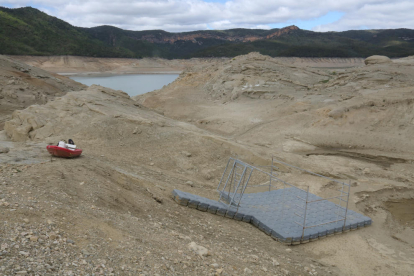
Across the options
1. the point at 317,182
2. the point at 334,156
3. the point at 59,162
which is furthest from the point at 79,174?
the point at 334,156

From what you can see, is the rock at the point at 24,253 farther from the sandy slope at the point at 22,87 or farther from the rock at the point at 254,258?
the sandy slope at the point at 22,87

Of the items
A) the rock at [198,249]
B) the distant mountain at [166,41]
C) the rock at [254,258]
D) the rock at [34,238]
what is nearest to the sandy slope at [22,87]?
the rock at [34,238]

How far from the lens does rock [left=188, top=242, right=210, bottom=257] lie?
4.92 metres

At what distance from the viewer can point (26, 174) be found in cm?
595

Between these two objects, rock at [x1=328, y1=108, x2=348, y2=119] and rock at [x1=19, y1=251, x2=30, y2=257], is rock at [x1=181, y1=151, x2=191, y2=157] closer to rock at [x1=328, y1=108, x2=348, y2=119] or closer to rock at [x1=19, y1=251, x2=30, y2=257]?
rock at [x1=328, y1=108, x2=348, y2=119]

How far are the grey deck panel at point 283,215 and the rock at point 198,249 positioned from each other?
85.0 inches

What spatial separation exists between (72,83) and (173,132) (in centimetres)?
1818

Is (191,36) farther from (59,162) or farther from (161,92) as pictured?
(59,162)

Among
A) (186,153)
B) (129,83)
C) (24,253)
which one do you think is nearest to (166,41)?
(129,83)

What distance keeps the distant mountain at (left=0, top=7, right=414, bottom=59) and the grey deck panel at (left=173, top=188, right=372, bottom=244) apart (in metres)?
44.6

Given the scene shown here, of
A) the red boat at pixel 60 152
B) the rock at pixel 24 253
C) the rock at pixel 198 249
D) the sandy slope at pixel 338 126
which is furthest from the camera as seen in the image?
the red boat at pixel 60 152

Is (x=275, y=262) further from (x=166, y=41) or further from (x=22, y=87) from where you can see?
(x=166, y=41)

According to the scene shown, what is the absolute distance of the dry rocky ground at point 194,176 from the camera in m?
4.35

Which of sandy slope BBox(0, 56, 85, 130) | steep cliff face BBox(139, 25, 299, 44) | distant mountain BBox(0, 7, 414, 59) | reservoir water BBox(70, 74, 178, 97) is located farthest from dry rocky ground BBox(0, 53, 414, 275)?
steep cliff face BBox(139, 25, 299, 44)
